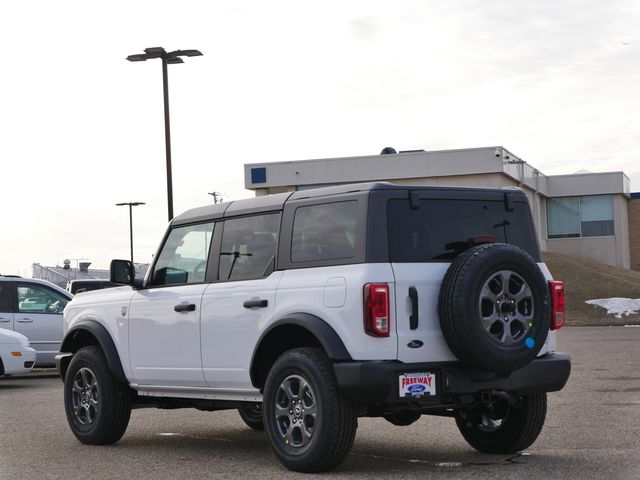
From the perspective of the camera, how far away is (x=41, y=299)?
68.2 feet

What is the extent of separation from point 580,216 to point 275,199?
6201cm

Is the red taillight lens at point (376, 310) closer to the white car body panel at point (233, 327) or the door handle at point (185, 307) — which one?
the white car body panel at point (233, 327)

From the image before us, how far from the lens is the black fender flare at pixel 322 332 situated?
25.7 feet

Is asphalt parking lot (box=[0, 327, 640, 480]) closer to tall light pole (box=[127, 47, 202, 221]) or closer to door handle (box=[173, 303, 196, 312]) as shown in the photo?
door handle (box=[173, 303, 196, 312])

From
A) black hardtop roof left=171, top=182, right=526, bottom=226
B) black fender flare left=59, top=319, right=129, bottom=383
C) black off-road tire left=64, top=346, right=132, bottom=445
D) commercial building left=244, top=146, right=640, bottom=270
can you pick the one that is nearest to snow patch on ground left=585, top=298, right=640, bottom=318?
commercial building left=244, top=146, right=640, bottom=270

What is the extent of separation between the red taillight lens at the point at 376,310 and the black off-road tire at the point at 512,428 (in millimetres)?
1647

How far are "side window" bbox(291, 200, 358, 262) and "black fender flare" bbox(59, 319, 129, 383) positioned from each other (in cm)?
253

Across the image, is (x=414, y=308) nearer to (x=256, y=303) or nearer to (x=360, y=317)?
(x=360, y=317)

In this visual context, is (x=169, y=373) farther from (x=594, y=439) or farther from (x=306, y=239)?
(x=594, y=439)

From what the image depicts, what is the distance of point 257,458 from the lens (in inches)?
360

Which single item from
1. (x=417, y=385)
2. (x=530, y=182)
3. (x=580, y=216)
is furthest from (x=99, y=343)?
(x=580, y=216)

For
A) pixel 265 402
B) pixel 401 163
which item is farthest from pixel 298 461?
pixel 401 163

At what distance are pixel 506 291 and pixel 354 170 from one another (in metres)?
51.0

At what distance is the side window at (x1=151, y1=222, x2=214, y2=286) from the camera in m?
9.66
